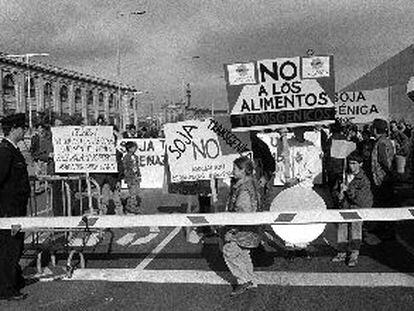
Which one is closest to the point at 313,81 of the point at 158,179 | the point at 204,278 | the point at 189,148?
the point at 189,148

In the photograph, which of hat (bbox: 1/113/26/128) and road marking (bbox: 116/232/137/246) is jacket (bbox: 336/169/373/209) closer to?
road marking (bbox: 116/232/137/246)

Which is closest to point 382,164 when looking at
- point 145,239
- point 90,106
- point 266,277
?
point 266,277

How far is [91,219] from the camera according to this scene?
23.1 ft

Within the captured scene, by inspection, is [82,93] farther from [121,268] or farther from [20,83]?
[121,268]

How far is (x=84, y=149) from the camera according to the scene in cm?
1158

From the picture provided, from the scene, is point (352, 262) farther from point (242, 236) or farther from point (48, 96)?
point (48, 96)

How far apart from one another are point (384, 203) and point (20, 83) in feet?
323

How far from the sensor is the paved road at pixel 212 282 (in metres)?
6.16

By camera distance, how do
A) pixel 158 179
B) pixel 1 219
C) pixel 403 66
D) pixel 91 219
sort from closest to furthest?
pixel 1 219 < pixel 91 219 < pixel 158 179 < pixel 403 66

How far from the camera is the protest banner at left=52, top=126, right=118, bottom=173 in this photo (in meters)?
11.5

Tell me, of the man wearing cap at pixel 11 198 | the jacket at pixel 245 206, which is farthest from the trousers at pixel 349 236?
the man wearing cap at pixel 11 198

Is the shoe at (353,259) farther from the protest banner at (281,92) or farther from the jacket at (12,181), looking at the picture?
the jacket at (12,181)

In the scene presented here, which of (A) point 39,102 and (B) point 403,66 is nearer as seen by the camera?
(B) point 403,66

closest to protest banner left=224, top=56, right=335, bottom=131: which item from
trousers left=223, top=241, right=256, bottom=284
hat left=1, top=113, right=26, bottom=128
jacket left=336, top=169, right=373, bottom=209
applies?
jacket left=336, top=169, right=373, bottom=209
